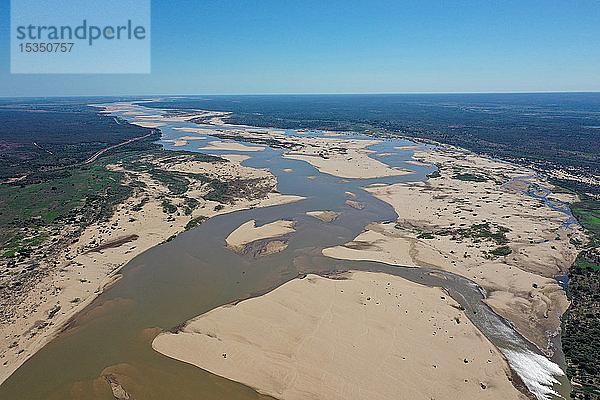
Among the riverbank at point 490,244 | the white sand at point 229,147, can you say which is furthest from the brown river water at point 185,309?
the white sand at point 229,147

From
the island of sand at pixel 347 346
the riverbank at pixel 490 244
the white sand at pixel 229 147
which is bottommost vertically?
the island of sand at pixel 347 346

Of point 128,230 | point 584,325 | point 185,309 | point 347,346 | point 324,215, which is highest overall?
point 324,215

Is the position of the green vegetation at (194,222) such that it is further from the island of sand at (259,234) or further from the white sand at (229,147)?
the white sand at (229,147)

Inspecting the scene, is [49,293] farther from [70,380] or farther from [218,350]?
[218,350]

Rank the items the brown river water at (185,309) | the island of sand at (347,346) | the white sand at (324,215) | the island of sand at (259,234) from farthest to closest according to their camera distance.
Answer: the white sand at (324,215), the island of sand at (259,234), the brown river water at (185,309), the island of sand at (347,346)

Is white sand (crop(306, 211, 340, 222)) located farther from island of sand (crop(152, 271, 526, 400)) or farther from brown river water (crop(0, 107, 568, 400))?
island of sand (crop(152, 271, 526, 400))

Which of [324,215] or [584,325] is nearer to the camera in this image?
[584,325]

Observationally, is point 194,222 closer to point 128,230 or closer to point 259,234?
point 128,230

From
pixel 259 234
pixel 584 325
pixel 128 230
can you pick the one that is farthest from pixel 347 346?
pixel 128 230

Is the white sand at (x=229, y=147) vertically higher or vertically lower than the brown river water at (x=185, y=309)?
higher
